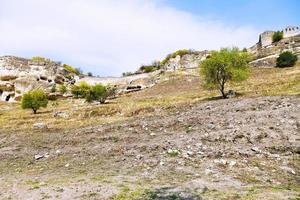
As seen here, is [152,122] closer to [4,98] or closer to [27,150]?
[27,150]

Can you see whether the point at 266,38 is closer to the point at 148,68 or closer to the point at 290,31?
the point at 290,31

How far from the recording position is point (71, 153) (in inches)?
895

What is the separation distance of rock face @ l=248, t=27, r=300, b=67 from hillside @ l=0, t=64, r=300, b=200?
41604mm

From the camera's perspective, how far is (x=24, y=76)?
89.3m

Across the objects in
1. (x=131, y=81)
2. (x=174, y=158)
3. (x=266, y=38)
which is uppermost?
(x=266, y=38)

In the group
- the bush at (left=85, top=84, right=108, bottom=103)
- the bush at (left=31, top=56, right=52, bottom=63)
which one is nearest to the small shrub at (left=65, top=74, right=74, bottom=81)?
the bush at (left=31, top=56, right=52, bottom=63)

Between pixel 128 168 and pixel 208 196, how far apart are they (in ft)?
19.2

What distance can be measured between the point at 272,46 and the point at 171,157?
72248 mm

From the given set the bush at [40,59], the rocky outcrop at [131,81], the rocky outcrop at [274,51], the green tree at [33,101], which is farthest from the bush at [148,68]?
the green tree at [33,101]

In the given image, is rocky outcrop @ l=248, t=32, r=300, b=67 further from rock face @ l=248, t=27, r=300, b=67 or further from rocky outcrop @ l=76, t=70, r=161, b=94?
rocky outcrop @ l=76, t=70, r=161, b=94

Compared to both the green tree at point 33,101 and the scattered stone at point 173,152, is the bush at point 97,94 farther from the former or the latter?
the scattered stone at point 173,152

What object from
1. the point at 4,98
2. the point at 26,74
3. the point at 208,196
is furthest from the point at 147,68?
the point at 208,196

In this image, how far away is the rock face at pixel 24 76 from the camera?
8138 centimetres

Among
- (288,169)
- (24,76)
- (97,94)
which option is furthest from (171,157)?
(24,76)
